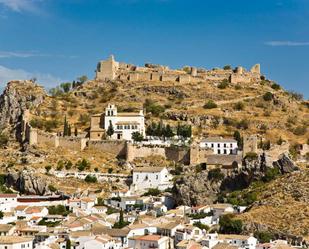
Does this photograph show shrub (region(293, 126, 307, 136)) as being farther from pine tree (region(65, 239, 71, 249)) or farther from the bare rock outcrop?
pine tree (region(65, 239, 71, 249))

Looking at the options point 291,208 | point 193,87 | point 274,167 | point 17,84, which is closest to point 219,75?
point 193,87

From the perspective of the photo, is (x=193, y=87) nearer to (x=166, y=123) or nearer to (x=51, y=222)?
(x=166, y=123)

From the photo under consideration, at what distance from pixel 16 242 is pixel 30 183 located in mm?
14757

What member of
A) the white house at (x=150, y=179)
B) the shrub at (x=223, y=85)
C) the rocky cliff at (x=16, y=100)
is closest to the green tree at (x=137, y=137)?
the white house at (x=150, y=179)

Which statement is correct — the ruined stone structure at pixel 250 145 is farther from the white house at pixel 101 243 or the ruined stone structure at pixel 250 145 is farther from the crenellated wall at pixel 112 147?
the white house at pixel 101 243

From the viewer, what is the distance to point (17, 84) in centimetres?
7162

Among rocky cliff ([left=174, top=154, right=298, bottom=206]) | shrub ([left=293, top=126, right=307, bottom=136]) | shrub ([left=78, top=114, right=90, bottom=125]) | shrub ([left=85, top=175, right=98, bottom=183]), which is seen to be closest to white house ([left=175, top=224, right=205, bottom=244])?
rocky cliff ([left=174, top=154, right=298, bottom=206])

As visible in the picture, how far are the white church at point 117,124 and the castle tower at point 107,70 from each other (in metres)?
20.7

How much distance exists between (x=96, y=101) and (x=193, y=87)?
11.8 metres

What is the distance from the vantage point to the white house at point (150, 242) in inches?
1451

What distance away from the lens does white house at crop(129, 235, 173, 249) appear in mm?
36844

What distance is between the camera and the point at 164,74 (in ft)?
263

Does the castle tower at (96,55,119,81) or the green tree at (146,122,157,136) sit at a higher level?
the castle tower at (96,55,119,81)

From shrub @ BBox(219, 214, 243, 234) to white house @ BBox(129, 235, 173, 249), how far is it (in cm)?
373
